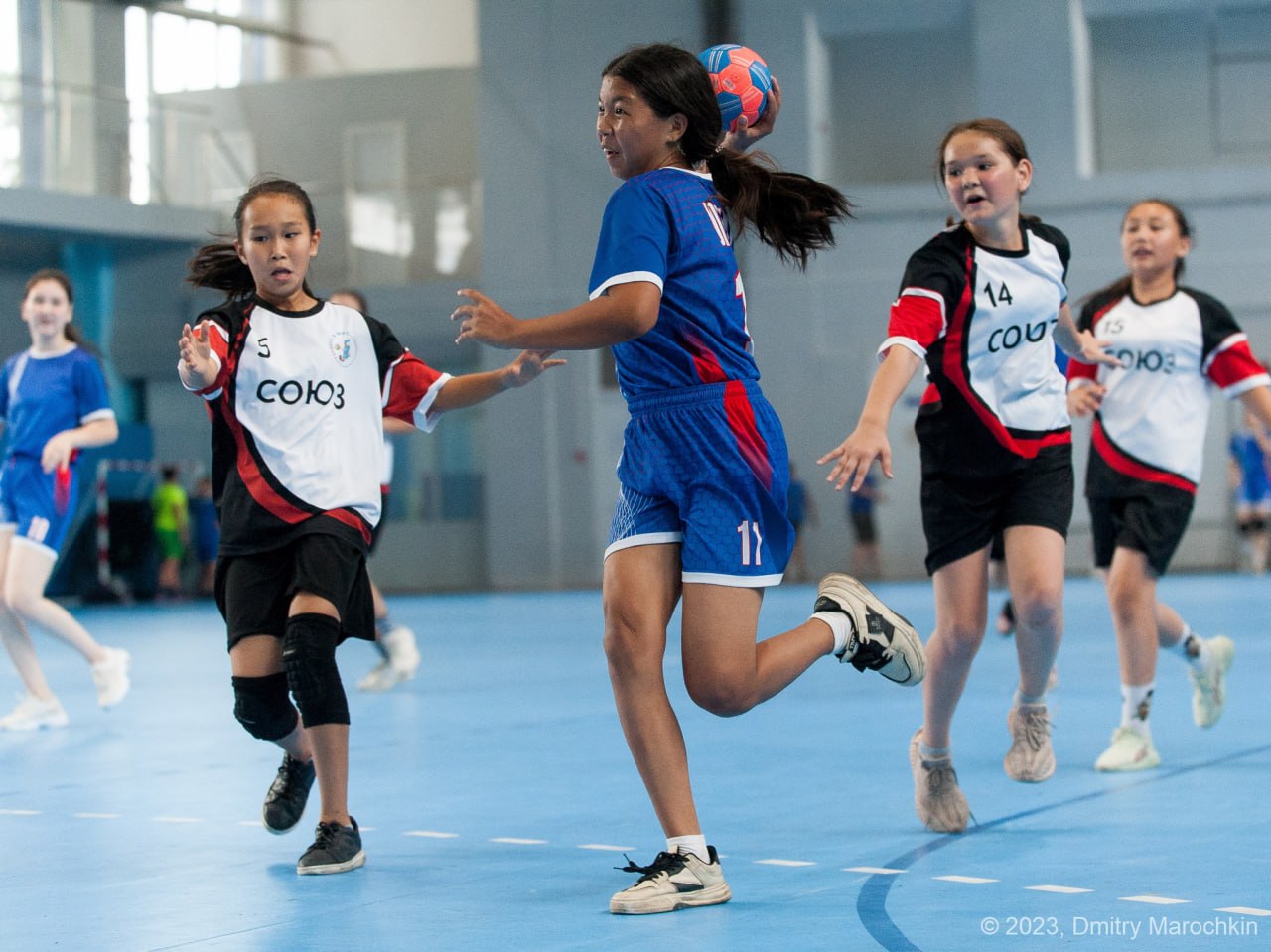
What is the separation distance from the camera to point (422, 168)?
2362 centimetres

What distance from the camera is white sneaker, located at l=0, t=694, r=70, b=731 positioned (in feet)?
24.0

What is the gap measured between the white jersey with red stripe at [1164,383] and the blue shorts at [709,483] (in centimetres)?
258

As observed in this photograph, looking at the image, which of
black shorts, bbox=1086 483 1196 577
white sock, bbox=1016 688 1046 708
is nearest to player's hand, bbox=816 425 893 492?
white sock, bbox=1016 688 1046 708

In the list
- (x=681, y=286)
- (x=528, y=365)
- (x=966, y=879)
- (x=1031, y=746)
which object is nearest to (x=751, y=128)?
(x=681, y=286)

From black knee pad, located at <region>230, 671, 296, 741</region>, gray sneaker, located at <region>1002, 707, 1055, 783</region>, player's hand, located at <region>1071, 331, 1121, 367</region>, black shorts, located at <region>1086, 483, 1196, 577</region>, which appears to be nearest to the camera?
black knee pad, located at <region>230, 671, 296, 741</region>

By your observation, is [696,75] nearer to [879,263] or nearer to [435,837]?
[435,837]

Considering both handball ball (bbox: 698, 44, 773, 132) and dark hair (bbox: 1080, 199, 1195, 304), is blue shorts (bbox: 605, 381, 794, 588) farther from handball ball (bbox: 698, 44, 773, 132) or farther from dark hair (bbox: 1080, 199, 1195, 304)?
dark hair (bbox: 1080, 199, 1195, 304)

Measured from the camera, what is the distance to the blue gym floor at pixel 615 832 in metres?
3.35

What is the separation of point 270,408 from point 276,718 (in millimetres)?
807

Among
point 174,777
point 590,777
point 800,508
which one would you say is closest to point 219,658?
point 174,777

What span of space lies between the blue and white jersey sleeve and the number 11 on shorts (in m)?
0.56

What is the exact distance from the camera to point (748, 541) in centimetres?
361

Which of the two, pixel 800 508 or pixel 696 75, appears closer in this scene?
pixel 696 75

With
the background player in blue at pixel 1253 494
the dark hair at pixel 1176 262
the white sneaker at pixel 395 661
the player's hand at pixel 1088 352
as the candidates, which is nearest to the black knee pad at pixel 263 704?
the player's hand at pixel 1088 352
